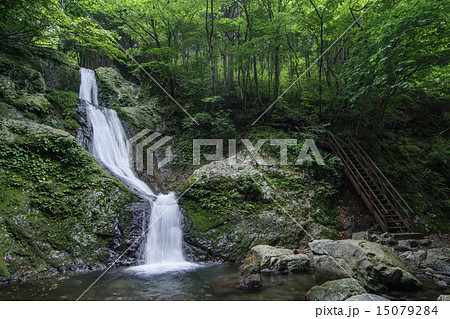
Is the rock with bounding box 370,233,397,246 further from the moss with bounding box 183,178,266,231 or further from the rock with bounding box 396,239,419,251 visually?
the moss with bounding box 183,178,266,231

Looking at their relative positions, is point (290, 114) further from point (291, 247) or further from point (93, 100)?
point (93, 100)

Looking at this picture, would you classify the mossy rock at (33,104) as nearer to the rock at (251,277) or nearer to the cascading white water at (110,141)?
the cascading white water at (110,141)

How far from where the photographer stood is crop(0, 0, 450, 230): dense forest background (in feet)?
26.3

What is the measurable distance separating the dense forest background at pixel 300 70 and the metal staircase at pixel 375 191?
2.39ft

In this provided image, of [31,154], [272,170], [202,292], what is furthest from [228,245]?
[31,154]

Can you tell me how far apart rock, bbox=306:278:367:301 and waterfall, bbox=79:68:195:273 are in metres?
3.30

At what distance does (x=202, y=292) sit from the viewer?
14.0 feet

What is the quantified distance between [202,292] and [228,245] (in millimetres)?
2617

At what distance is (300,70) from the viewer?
575 inches

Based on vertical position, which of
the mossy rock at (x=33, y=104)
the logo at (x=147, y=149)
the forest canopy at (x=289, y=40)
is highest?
the forest canopy at (x=289, y=40)

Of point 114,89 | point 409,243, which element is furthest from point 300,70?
point 114,89

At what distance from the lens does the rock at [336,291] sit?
11.9 feet

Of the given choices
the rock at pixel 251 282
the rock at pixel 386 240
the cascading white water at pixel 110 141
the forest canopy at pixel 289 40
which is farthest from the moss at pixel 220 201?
the forest canopy at pixel 289 40

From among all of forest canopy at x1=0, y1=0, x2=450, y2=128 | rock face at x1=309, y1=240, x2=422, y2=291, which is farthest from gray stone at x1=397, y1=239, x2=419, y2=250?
forest canopy at x1=0, y1=0, x2=450, y2=128
